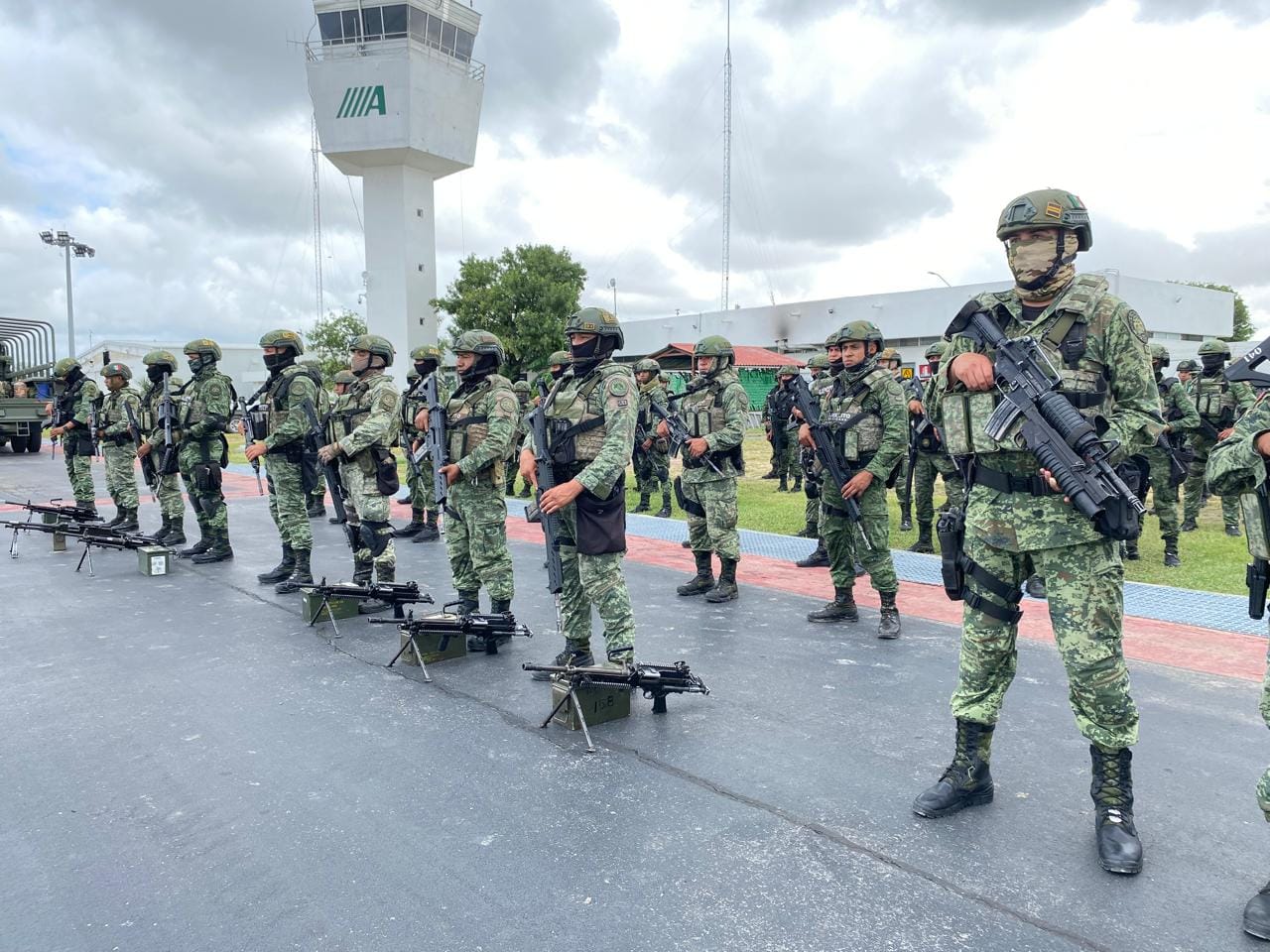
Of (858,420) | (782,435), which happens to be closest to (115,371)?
(858,420)

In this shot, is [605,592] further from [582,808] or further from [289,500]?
[289,500]

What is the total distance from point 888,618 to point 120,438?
8.83 metres

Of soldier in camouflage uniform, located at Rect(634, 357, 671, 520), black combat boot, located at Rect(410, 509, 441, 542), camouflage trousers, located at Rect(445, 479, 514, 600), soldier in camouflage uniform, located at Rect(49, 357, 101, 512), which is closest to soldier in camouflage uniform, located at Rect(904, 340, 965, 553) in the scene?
soldier in camouflage uniform, located at Rect(634, 357, 671, 520)

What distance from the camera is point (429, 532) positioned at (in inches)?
392

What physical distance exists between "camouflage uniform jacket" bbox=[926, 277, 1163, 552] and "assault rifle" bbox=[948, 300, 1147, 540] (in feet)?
0.20

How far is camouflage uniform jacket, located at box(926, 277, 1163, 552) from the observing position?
9.05 feet

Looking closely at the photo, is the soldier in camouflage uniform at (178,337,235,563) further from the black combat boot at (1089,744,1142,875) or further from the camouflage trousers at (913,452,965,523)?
the black combat boot at (1089,744,1142,875)

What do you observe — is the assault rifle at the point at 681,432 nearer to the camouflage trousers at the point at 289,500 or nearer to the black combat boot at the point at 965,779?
the camouflage trousers at the point at 289,500

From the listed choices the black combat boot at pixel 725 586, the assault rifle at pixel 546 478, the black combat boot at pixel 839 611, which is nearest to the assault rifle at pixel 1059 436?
the assault rifle at pixel 546 478

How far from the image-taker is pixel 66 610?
623 centimetres

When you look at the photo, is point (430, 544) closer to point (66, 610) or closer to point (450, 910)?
point (66, 610)

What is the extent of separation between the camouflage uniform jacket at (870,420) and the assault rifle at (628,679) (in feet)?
7.41

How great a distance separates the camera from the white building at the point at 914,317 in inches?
1384

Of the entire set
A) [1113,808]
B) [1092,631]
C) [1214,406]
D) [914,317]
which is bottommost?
[1113,808]
